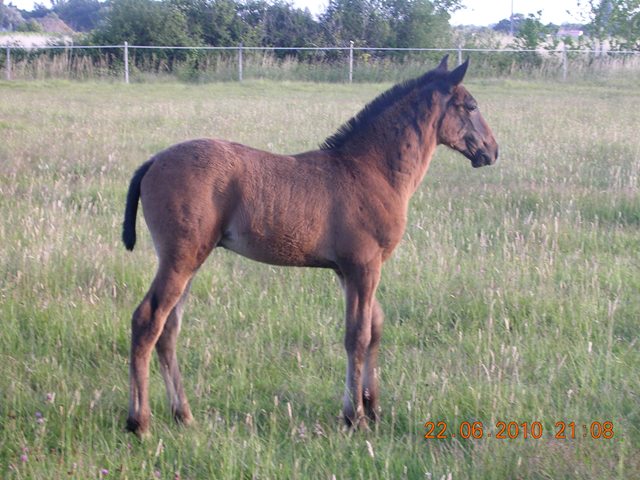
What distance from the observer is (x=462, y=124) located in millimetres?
4285

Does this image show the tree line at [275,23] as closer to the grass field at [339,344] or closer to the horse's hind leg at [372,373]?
the grass field at [339,344]

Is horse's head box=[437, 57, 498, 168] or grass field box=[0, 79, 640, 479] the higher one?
horse's head box=[437, 57, 498, 168]

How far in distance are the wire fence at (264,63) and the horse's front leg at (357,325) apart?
2344 cm

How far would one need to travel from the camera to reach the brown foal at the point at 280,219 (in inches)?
139

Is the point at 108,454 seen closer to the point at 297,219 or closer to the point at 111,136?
the point at 297,219

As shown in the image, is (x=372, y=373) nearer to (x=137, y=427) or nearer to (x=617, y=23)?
(x=137, y=427)

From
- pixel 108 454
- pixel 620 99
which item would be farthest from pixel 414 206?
pixel 620 99

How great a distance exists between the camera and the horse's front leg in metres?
3.72

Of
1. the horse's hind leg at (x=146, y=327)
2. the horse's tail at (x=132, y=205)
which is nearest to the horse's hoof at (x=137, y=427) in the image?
the horse's hind leg at (x=146, y=327)

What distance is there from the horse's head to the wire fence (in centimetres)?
2288

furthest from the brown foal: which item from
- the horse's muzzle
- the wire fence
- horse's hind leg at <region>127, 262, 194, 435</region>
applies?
the wire fence

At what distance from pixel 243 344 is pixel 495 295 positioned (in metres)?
1.81

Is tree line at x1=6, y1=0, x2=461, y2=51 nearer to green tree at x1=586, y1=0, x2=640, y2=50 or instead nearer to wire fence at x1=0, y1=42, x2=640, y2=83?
wire fence at x1=0, y1=42, x2=640, y2=83
